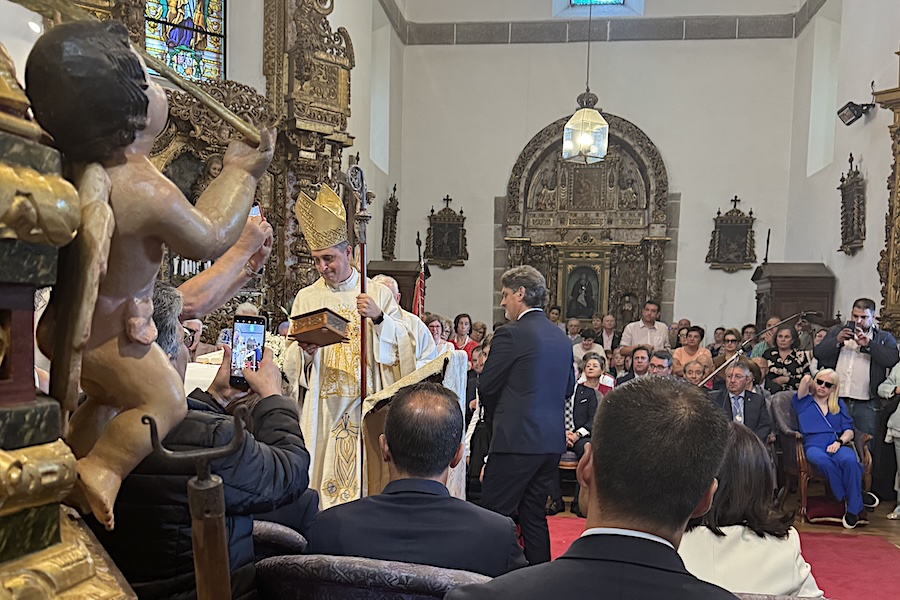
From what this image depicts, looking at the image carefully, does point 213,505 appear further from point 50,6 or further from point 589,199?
point 589,199

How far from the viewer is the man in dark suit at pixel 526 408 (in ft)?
13.8

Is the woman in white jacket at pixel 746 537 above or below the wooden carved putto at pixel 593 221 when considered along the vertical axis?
below

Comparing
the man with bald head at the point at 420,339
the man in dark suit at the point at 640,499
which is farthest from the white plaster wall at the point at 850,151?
the man in dark suit at the point at 640,499

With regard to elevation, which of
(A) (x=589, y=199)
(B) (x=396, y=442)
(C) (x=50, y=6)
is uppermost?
(A) (x=589, y=199)

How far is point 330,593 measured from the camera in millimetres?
1467

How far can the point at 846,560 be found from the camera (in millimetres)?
5102

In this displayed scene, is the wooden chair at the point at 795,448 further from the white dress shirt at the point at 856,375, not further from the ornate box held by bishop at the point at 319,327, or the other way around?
the ornate box held by bishop at the point at 319,327

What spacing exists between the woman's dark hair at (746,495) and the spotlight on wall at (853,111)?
9.17 metres

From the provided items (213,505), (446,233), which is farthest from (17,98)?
(446,233)

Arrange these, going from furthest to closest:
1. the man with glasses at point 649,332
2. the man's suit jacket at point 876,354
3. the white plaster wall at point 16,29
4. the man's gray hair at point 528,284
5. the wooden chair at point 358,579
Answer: the man with glasses at point 649,332 < the man's suit jacket at point 876,354 < the white plaster wall at point 16,29 < the man's gray hair at point 528,284 < the wooden chair at point 358,579

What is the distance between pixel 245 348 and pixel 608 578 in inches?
45.6

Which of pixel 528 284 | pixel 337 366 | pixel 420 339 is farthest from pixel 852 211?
pixel 337 366

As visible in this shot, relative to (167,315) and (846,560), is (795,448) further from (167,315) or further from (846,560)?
(167,315)

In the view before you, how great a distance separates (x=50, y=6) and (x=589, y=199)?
14191 millimetres
